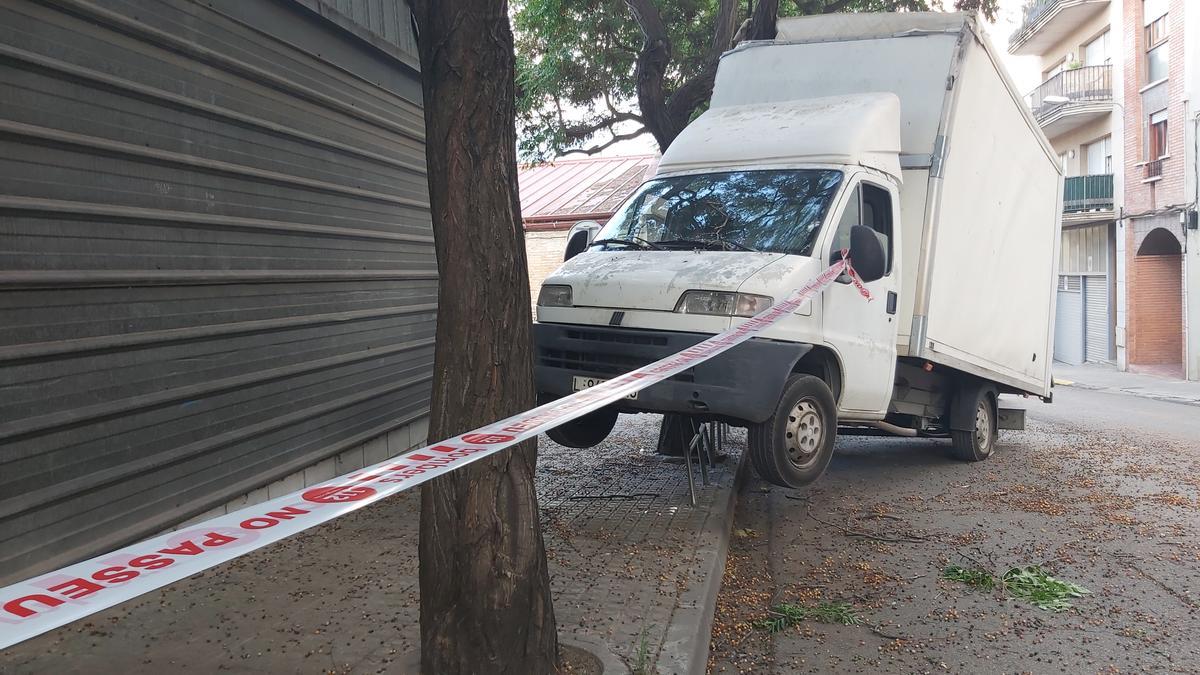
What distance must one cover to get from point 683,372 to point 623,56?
1022 cm

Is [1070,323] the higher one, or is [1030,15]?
[1030,15]

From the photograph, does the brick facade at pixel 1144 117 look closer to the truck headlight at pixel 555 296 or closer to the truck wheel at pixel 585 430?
the truck wheel at pixel 585 430

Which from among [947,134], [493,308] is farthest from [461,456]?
[947,134]

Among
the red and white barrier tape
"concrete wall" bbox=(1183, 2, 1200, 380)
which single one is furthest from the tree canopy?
"concrete wall" bbox=(1183, 2, 1200, 380)

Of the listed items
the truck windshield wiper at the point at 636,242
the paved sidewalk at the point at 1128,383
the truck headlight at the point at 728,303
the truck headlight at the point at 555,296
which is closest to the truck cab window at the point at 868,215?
the truck headlight at the point at 728,303

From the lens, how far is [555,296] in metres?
6.64

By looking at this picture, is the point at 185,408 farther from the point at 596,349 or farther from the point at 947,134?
the point at 947,134

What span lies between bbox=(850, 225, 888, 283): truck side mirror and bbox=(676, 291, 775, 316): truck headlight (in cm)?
100

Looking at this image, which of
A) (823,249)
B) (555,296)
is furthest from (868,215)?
(555,296)

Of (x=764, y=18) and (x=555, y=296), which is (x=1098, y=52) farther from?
(x=555, y=296)

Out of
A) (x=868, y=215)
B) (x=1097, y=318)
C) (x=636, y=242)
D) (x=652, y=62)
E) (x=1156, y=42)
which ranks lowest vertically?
(x=1097, y=318)

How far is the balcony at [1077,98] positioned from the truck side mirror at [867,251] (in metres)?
23.6

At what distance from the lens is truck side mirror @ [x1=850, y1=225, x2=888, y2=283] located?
651cm

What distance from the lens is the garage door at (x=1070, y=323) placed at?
2994 centimetres
